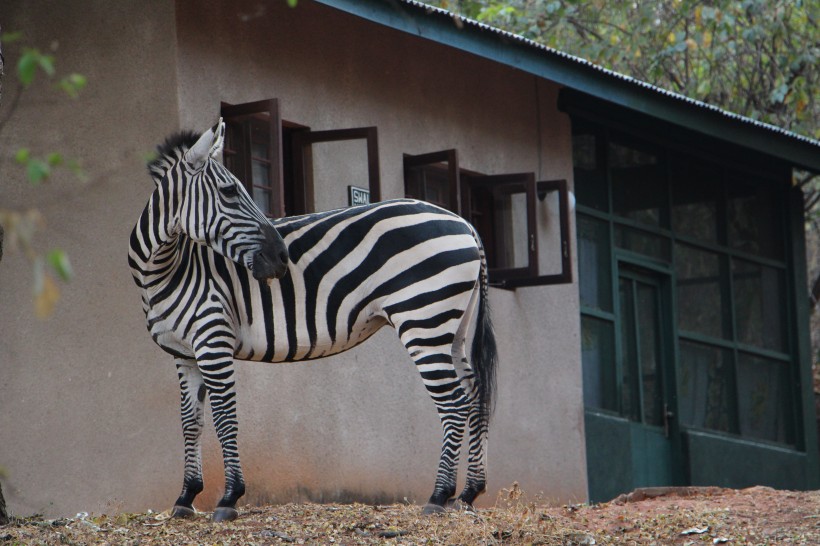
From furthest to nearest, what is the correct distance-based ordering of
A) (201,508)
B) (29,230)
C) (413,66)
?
(413,66) < (201,508) < (29,230)

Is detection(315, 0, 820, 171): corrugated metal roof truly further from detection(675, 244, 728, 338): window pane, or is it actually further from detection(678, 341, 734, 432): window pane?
detection(678, 341, 734, 432): window pane

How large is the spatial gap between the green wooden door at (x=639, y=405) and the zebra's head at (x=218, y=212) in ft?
19.2

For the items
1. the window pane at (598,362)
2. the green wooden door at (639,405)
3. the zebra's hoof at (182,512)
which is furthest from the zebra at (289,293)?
the window pane at (598,362)

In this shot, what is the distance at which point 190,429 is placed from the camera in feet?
23.8

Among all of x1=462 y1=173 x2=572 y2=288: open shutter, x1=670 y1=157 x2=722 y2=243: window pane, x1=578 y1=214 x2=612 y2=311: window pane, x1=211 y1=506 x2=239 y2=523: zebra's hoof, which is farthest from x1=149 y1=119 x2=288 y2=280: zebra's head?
x1=670 y1=157 x2=722 y2=243: window pane

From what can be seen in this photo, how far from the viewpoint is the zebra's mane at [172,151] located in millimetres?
7223

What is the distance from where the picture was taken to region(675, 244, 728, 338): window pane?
532 inches

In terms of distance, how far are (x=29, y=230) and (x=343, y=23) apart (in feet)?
25.1

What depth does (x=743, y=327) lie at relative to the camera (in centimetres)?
1424

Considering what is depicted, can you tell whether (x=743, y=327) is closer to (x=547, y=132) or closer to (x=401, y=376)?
(x=547, y=132)

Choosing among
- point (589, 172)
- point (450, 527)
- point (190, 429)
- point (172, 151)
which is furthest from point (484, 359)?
point (589, 172)

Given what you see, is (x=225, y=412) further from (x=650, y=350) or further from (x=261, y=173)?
(x=650, y=350)

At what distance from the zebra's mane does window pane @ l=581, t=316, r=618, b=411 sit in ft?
19.3

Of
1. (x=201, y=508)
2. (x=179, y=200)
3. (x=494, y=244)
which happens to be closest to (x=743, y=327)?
(x=494, y=244)
